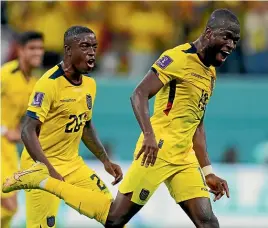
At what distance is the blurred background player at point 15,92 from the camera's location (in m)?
10.9

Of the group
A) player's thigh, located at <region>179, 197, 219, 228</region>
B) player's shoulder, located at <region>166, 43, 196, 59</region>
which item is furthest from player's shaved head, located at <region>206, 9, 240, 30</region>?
player's thigh, located at <region>179, 197, 219, 228</region>

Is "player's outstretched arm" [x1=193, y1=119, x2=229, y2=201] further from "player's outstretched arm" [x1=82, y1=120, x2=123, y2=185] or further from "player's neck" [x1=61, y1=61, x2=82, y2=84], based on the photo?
"player's neck" [x1=61, y1=61, x2=82, y2=84]

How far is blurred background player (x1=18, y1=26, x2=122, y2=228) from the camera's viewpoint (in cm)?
874

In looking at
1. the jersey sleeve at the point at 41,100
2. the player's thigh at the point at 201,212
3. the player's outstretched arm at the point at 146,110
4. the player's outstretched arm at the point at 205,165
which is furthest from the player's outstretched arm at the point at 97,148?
the player's outstretched arm at the point at 146,110

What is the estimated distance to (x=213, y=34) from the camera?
27.6ft

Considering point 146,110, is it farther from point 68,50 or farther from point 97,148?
point 97,148

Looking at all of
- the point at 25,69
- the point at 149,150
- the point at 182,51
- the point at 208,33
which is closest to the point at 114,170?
the point at 149,150

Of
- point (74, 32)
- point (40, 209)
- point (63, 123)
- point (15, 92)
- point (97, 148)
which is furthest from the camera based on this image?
point (15, 92)

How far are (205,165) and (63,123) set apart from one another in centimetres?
145

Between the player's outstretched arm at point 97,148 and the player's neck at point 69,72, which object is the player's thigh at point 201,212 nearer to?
the player's outstretched arm at point 97,148

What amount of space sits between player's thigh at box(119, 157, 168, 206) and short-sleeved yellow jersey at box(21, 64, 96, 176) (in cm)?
71

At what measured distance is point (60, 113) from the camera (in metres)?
8.95

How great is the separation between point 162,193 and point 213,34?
20.5ft

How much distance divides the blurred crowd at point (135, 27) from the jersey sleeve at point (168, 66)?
26.7 feet
